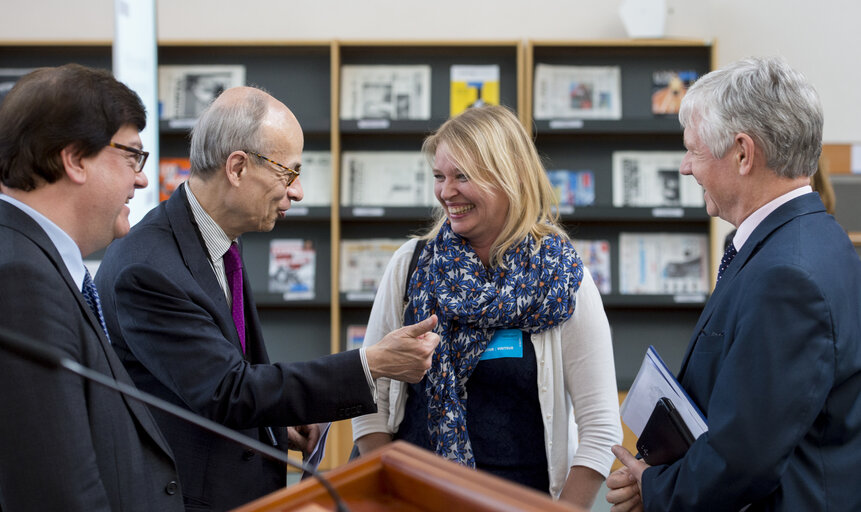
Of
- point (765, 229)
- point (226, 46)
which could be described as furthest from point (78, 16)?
point (765, 229)

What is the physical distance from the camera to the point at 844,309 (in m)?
1.25

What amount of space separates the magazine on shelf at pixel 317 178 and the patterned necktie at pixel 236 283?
2972 millimetres

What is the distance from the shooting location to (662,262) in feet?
15.4

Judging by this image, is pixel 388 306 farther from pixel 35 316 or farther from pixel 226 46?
pixel 226 46

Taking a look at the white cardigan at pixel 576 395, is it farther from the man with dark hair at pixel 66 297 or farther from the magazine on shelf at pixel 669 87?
the magazine on shelf at pixel 669 87

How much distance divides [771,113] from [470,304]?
2.53 feet

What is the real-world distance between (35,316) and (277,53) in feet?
12.9

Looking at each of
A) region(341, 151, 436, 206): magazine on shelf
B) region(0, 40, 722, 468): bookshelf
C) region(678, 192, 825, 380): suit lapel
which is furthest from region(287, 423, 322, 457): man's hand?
region(341, 151, 436, 206): magazine on shelf

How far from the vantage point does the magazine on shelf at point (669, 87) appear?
4.69 m

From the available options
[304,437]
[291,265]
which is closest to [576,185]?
[291,265]

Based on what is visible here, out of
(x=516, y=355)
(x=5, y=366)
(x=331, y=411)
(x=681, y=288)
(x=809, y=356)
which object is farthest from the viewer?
(x=681, y=288)

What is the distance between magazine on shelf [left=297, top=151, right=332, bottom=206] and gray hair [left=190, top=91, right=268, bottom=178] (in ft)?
9.91

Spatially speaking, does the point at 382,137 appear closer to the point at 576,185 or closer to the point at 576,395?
the point at 576,185

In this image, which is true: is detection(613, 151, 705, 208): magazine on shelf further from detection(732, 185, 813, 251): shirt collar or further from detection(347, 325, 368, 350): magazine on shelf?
detection(732, 185, 813, 251): shirt collar
